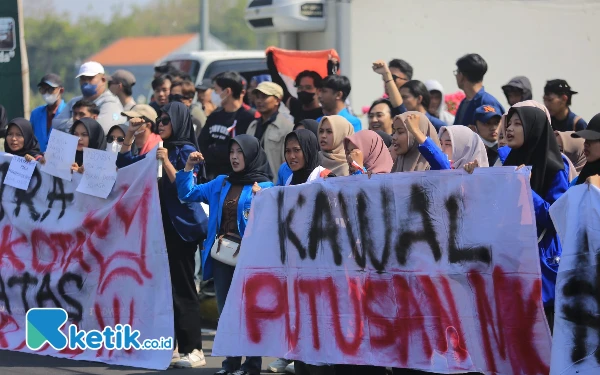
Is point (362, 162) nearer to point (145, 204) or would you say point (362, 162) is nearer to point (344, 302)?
point (344, 302)

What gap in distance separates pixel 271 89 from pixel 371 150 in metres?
3.07

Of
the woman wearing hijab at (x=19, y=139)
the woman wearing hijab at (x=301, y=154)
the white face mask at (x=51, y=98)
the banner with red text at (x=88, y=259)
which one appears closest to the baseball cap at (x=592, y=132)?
the woman wearing hijab at (x=301, y=154)

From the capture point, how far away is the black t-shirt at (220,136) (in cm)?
1026

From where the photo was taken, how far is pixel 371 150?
287 inches

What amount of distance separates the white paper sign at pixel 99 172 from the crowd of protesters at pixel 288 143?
0.14 m

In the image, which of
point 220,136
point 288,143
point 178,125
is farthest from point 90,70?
point 288,143

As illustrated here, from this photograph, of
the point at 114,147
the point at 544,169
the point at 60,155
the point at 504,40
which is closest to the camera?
the point at 544,169

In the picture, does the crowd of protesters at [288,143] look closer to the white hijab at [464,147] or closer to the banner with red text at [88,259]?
the white hijab at [464,147]

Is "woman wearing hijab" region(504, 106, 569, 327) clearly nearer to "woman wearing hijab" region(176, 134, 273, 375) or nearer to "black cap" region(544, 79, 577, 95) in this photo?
"woman wearing hijab" region(176, 134, 273, 375)

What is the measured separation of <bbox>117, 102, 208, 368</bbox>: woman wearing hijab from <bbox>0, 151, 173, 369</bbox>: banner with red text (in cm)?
13

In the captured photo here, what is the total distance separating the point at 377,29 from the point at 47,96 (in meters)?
3.44

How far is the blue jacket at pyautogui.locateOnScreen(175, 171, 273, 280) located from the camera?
7.87 meters

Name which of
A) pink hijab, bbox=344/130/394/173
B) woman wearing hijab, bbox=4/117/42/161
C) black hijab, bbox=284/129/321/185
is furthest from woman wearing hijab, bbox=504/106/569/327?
woman wearing hijab, bbox=4/117/42/161

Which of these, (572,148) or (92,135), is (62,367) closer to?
(92,135)
